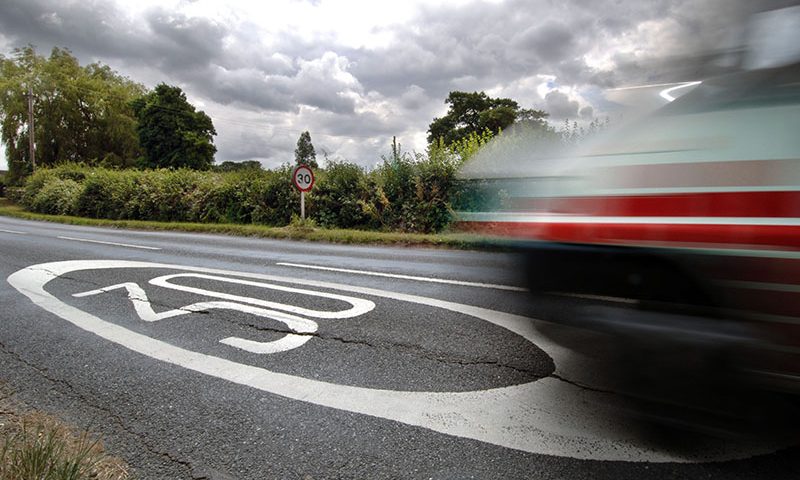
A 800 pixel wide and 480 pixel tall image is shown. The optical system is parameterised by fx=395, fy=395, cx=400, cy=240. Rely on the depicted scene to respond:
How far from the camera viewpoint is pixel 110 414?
2324mm

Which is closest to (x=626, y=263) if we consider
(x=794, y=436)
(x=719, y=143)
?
(x=719, y=143)

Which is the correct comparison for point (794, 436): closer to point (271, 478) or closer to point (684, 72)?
point (684, 72)

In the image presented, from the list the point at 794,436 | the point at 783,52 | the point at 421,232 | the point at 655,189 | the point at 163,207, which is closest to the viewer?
the point at 783,52

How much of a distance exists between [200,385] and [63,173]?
1570 inches

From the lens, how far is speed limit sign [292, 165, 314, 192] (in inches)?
528

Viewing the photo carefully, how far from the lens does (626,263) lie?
1.81m

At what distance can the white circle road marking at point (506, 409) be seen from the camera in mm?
1929

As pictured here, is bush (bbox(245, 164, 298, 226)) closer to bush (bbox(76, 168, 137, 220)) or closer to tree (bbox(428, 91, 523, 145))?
bush (bbox(76, 168, 137, 220))

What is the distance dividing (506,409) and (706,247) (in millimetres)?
1339

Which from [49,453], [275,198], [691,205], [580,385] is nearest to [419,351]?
[580,385]

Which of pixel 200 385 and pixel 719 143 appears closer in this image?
pixel 719 143

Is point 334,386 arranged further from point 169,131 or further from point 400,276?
point 169,131

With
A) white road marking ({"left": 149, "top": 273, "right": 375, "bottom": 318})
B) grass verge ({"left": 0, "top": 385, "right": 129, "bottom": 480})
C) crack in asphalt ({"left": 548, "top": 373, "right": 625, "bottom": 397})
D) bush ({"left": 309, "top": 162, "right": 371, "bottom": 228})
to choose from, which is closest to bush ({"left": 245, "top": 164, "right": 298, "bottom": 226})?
bush ({"left": 309, "top": 162, "right": 371, "bottom": 228})

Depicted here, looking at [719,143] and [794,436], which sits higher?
[719,143]
